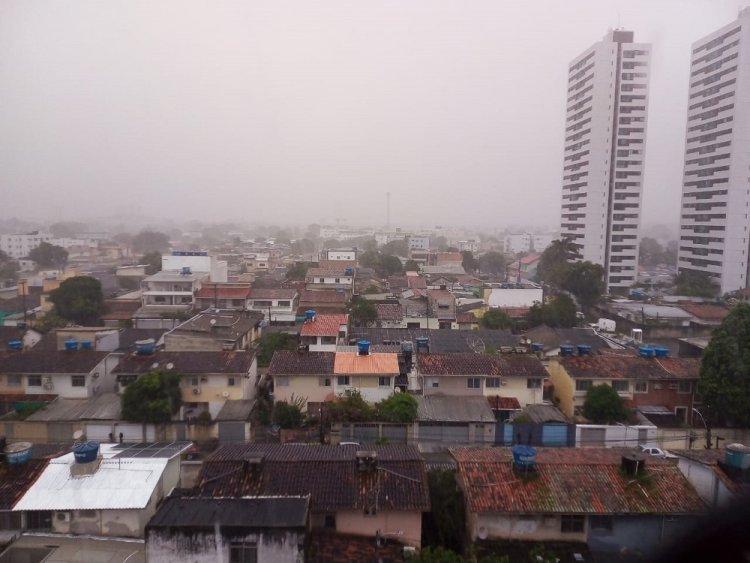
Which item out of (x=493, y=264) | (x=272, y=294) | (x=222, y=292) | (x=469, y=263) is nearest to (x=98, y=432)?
(x=272, y=294)

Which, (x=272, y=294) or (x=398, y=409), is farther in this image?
(x=272, y=294)

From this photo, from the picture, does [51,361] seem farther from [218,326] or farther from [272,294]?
[272,294]

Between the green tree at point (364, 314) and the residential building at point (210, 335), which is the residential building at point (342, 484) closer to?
the residential building at point (210, 335)

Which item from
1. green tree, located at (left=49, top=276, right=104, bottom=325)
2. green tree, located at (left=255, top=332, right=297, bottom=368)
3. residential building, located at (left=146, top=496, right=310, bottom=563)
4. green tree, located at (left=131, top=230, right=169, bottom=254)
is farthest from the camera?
green tree, located at (left=131, top=230, right=169, bottom=254)

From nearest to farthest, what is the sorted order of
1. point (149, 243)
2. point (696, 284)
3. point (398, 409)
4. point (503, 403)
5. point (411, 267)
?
point (398, 409) < point (503, 403) < point (696, 284) < point (411, 267) < point (149, 243)

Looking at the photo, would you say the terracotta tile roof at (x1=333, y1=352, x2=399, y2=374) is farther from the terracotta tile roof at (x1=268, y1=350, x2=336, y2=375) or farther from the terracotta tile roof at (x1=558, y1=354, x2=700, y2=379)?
the terracotta tile roof at (x1=558, y1=354, x2=700, y2=379)

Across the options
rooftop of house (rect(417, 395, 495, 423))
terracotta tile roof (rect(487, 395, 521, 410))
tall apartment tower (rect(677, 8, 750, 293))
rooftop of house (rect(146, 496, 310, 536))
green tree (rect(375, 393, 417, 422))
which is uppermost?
tall apartment tower (rect(677, 8, 750, 293))

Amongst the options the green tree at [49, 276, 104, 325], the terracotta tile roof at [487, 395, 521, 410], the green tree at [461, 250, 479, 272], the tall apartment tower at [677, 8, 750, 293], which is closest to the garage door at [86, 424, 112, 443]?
the terracotta tile roof at [487, 395, 521, 410]
